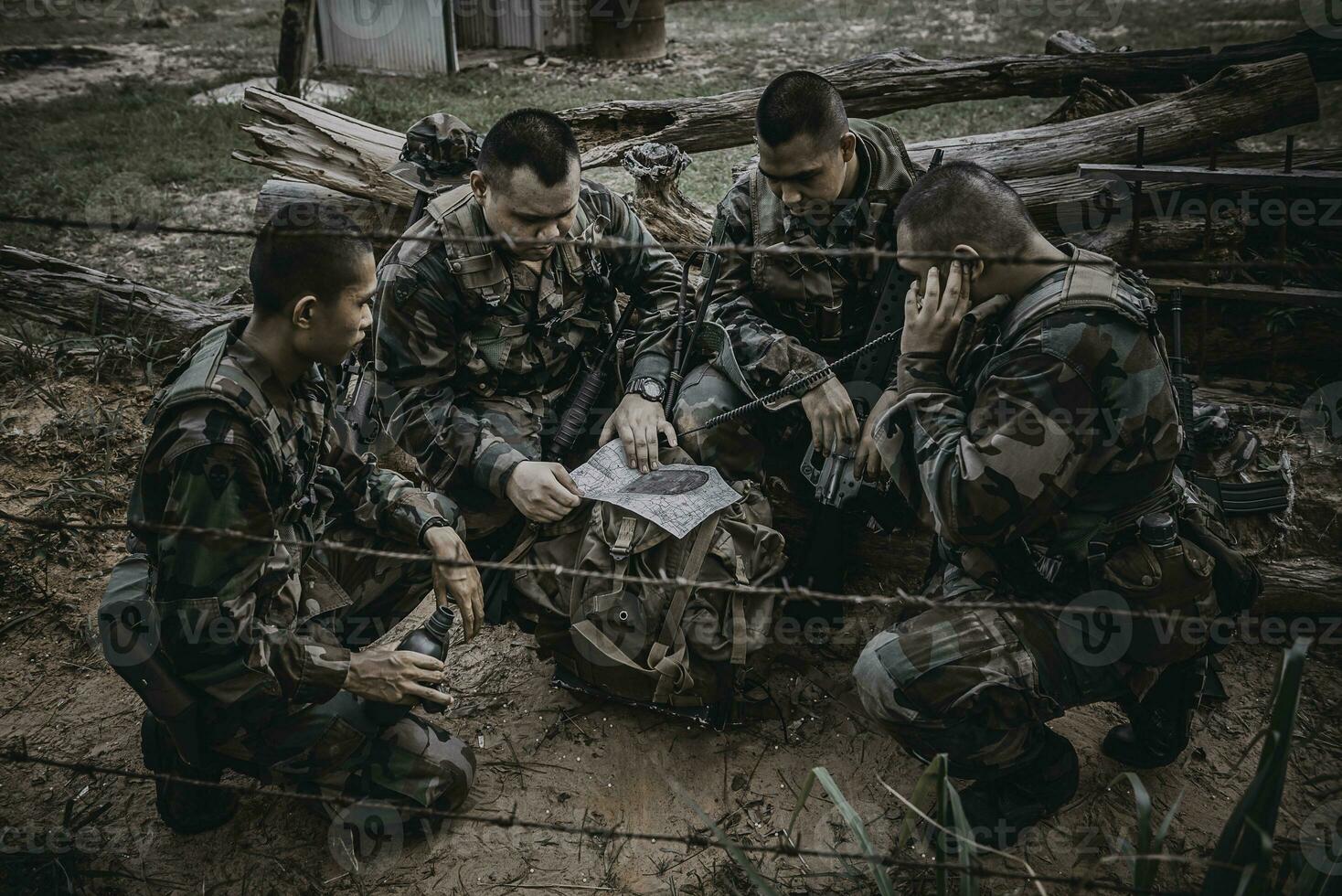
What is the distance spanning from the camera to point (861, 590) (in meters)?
3.93

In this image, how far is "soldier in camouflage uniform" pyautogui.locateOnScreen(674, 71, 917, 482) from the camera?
3553 mm

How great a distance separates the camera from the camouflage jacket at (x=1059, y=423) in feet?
8.41

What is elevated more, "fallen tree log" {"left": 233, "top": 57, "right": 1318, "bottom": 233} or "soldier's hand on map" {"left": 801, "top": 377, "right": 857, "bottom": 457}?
"fallen tree log" {"left": 233, "top": 57, "right": 1318, "bottom": 233}

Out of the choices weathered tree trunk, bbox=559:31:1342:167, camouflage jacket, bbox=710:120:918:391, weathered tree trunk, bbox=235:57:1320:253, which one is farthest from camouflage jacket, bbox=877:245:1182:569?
weathered tree trunk, bbox=559:31:1342:167

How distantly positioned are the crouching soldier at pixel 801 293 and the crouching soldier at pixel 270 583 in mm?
1246

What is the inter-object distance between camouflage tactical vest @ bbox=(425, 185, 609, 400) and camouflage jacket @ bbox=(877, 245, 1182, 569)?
5.57 ft

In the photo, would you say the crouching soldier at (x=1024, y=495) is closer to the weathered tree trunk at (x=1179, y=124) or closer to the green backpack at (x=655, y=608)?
the green backpack at (x=655, y=608)

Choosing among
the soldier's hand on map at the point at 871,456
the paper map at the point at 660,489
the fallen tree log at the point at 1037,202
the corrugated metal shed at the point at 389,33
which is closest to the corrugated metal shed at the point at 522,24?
the corrugated metal shed at the point at 389,33

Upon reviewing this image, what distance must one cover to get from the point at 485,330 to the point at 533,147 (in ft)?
2.39

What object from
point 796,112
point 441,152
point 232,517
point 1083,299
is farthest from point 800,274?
point 232,517

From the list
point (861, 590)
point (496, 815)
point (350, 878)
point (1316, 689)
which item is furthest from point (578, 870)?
point (1316, 689)

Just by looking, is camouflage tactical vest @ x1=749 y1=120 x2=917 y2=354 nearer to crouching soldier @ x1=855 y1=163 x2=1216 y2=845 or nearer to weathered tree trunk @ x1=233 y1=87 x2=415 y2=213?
crouching soldier @ x1=855 y1=163 x2=1216 y2=845

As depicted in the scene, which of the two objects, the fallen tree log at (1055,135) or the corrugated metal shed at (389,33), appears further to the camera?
the corrugated metal shed at (389,33)

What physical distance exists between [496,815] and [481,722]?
437 mm
